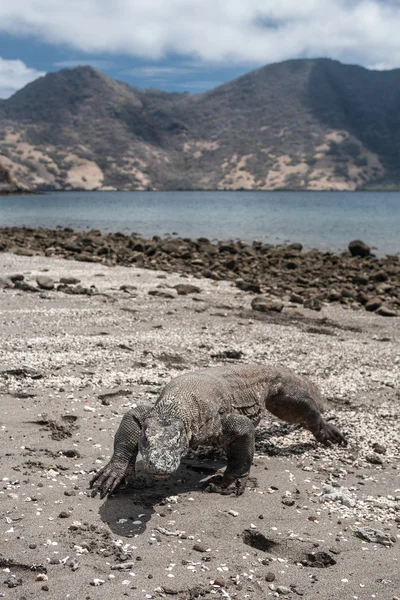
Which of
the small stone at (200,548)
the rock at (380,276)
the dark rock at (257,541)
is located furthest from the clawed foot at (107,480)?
the rock at (380,276)

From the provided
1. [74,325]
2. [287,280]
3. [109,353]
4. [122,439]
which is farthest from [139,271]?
[122,439]

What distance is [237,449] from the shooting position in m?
5.70

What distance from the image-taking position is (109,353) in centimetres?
919

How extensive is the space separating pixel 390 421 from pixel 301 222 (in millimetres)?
50854

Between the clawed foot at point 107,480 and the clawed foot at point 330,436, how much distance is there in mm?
2318

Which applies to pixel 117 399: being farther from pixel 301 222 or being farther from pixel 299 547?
pixel 301 222

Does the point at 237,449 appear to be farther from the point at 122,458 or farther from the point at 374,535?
the point at 374,535

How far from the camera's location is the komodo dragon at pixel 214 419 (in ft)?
15.8

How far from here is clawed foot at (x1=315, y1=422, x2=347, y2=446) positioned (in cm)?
673

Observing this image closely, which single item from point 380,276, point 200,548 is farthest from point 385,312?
point 200,548

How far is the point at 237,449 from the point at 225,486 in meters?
0.37

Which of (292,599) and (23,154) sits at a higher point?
(23,154)

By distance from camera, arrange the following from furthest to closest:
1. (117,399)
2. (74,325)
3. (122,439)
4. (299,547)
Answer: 1. (74,325)
2. (117,399)
3. (122,439)
4. (299,547)

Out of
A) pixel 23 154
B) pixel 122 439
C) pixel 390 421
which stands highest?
pixel 23 154
